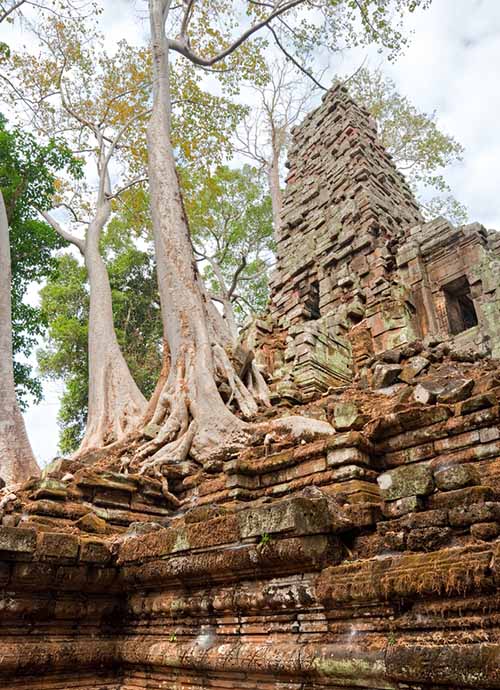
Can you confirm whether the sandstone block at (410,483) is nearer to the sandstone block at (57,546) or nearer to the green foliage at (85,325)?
the sandstone block at (57,546)

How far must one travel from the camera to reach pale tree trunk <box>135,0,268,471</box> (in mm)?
5711

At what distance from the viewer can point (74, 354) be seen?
622 inches

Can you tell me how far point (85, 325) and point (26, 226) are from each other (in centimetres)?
485

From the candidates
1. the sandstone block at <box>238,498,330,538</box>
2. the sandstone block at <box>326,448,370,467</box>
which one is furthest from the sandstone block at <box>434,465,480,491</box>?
the sandstone block at <box>326,448,370,467</box>

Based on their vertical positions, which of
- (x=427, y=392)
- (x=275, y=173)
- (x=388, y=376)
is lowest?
(x=427, y=392)

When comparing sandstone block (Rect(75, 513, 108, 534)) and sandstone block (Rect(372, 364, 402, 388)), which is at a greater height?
sandstone block (Rect(372, 364, 402, 388))

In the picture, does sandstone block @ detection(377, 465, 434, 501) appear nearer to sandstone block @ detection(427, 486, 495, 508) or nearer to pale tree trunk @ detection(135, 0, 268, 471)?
sandstone block @ detection(427, 486, 495, 508)

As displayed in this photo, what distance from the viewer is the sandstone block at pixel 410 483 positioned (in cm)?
252

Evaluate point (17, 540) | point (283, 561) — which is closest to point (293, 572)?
point (283, 561)

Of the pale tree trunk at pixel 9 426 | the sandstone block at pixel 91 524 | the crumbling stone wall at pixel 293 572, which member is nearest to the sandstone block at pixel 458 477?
the crumbling stone wall at pixel 293 572

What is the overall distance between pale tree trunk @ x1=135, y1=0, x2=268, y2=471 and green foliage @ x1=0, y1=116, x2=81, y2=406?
3.05 meters

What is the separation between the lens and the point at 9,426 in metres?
5.91

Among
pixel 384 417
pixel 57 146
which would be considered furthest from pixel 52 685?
pixel 57 146

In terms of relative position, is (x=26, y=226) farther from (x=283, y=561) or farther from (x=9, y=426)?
(x=283, y=561)
